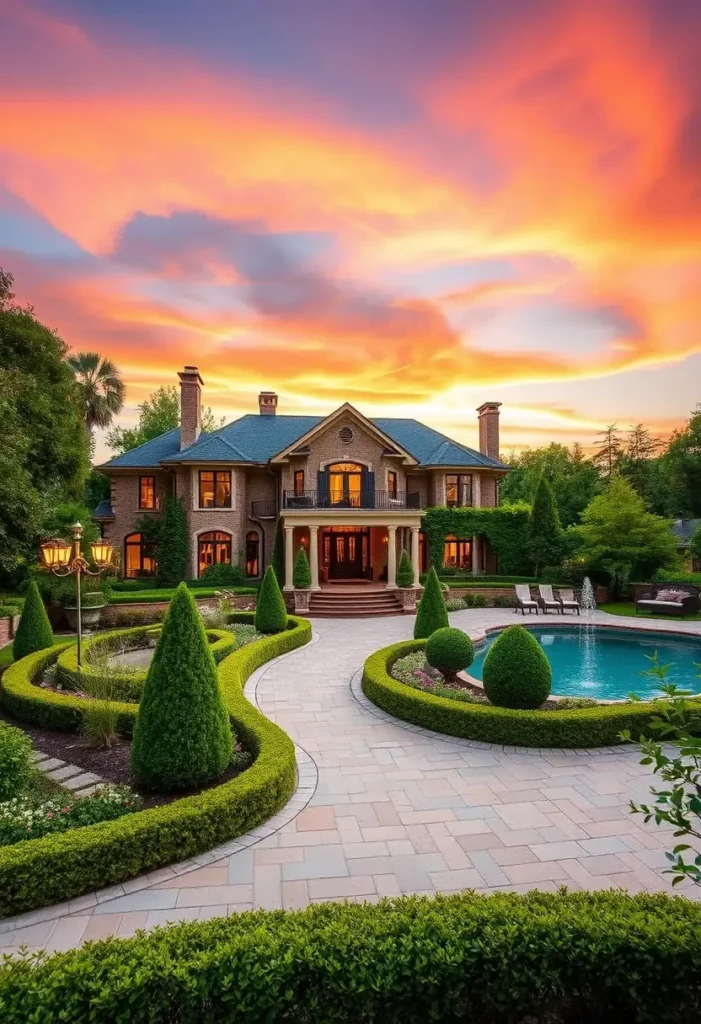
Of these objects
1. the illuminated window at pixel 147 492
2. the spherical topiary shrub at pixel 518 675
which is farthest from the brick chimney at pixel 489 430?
the spherical topiary shrub at pixel 518 675

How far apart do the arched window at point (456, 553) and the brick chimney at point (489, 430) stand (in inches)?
220

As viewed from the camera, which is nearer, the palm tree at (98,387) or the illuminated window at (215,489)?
the illuminated window at (215,489)

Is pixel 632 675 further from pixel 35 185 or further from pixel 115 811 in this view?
pixel 35 185

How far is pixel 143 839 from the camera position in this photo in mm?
4559

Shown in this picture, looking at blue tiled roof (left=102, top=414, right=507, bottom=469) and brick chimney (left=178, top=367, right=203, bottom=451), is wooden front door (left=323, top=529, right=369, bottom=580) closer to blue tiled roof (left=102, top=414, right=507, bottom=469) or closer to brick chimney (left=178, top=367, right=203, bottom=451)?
blue tiled roof (left=102, top=414, right=507, bottom=469)

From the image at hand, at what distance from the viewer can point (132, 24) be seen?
8.77 meters

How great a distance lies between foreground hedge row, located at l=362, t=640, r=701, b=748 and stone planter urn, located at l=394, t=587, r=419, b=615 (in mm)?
12028

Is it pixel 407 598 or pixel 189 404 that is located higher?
pixel 189 404

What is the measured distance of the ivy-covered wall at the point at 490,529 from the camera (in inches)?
1009

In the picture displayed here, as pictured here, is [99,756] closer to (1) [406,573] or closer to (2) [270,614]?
(2) [270,614]


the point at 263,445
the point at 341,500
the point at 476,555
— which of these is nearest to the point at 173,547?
the point at 263,445

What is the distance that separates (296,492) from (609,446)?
3867 centimetres

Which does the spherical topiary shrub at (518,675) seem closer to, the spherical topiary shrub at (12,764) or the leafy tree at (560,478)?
the spherical topiary shrub at (12,764)

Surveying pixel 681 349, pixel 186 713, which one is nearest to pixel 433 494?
pixel 681 349
